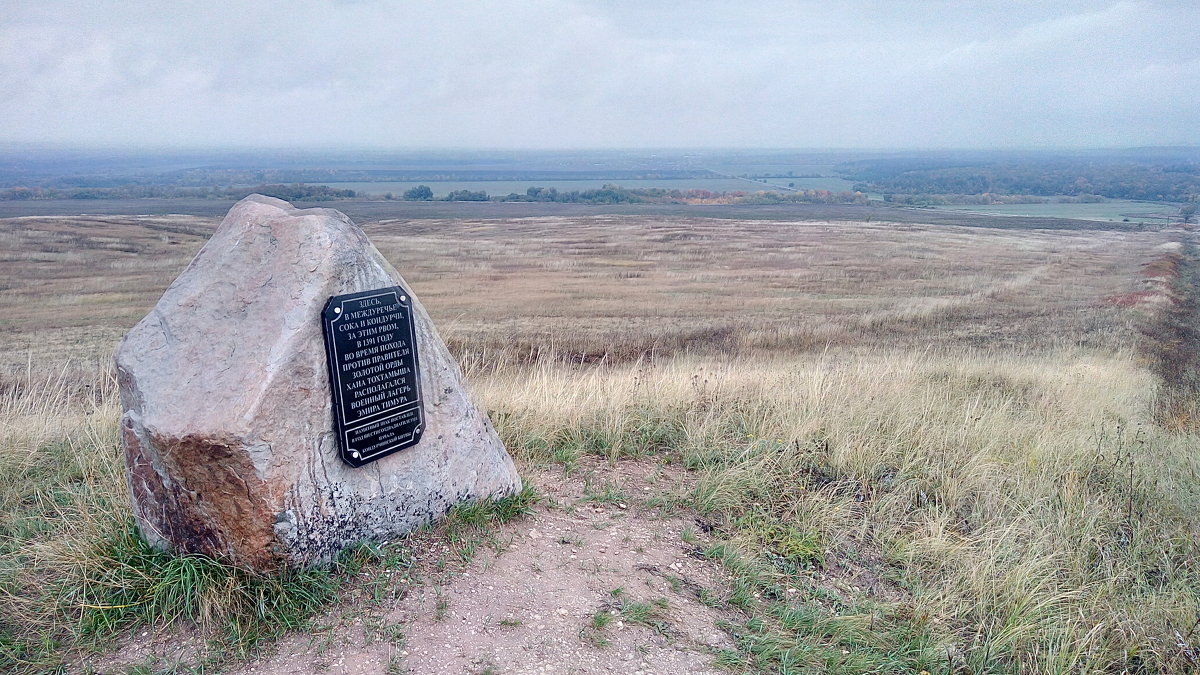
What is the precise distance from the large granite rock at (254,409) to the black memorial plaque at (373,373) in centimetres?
6

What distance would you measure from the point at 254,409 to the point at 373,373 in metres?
0.65

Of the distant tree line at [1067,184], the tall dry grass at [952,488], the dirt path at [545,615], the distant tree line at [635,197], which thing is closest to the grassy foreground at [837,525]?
the tall dry grass at [952,488]

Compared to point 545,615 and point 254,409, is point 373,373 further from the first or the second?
point 545,615

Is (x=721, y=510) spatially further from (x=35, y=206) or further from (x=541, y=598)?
(x=35, y=206)

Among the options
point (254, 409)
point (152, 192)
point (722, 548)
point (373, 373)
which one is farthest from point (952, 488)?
point (152, 192)

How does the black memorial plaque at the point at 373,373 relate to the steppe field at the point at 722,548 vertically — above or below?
above

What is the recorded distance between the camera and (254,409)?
135 inches

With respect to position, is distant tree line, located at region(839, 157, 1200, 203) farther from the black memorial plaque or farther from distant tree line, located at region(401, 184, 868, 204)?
the black memorial plaque

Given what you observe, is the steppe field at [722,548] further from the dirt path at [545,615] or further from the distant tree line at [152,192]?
the distant tree line at [152,192]

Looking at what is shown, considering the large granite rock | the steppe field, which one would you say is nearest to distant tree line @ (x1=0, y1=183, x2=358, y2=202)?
the steppe field

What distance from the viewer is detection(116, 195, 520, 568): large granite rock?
3457 mm

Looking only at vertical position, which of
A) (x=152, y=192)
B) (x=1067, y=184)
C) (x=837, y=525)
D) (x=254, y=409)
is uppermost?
(x=1067, y=184)

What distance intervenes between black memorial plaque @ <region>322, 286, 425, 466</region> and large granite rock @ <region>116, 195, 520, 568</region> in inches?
2.5

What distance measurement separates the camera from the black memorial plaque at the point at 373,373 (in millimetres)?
3797
